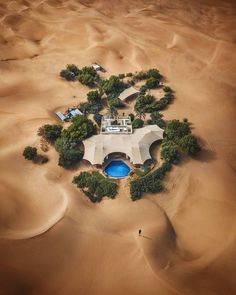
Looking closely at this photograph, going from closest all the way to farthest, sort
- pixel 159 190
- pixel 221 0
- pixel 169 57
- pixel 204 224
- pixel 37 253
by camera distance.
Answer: pixel 37 253, pixel 204 224, pixel 159 190, pixel 169 57, pixel 221 0

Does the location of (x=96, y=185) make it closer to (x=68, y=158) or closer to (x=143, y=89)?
(x=68, y=158)

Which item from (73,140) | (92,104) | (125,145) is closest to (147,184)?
(125,145)

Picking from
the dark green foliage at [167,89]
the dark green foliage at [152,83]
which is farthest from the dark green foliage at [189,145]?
the dark green foliage at [152,83]

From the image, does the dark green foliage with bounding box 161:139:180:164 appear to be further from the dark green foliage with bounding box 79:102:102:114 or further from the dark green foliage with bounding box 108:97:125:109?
the dark green foliage with bounding box 79:102:102:114

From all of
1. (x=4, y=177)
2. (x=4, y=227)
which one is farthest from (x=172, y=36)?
(x=4, y=227)

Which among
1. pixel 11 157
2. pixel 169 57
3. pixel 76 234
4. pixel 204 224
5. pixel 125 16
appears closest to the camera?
pixel 76 234

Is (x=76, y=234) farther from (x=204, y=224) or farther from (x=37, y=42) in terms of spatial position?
(x=37, y=42)
